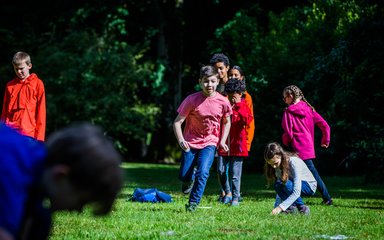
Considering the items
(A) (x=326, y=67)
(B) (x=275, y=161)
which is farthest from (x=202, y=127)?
(A) (x=326, y=67)

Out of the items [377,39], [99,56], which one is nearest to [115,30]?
[99,56]

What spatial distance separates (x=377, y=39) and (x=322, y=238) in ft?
31.7

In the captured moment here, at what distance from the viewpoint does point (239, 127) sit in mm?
10922

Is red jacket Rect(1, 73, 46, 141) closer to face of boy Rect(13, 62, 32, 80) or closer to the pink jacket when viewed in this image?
face of boy Rect(13, 62, 32, 80)

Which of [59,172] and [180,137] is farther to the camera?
[180,137]

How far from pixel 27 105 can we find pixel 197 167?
2193 mm

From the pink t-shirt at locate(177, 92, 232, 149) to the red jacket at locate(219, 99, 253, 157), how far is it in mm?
1430

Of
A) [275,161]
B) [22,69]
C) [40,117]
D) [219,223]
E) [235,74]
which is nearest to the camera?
[219,223]

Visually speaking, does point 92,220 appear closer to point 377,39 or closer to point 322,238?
point 322,238

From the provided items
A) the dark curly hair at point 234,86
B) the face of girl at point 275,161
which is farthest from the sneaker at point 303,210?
the dark curly hair at point 234,86

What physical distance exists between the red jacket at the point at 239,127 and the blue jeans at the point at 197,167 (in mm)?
1524

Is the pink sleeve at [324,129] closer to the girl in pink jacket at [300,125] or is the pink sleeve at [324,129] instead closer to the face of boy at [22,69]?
the girl in pink jacket at [300,125]

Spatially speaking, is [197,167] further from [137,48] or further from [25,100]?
[137,48]

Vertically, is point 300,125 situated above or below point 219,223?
above
